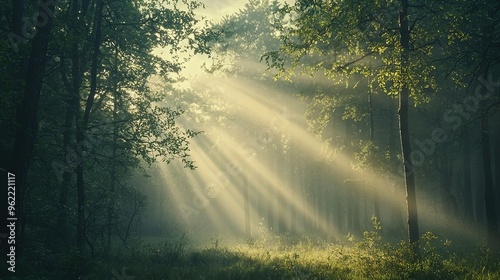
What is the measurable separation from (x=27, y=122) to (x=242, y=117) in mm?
21467

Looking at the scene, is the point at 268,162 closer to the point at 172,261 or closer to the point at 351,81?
the point at 351,81

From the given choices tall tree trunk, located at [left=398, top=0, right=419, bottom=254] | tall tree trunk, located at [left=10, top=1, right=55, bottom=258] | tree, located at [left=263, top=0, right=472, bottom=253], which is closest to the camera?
tall tree trunk, located at [left=10, top=1, right=55, bottom=258]

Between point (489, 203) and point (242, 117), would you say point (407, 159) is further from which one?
point (242, 117)

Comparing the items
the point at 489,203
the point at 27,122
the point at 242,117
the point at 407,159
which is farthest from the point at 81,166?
the point at 242,117

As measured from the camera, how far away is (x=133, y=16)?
1550 cm

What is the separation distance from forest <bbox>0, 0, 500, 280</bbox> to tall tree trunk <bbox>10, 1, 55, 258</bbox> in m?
0.03

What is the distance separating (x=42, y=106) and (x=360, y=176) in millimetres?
17818

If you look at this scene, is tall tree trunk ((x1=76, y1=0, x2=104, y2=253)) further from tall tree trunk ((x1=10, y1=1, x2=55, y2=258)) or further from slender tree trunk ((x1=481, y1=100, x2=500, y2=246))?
slender tree trunk ((x1=481, y1=100, x2=500, y2=246))

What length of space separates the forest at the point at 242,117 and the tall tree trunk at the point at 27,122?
0.03 meters

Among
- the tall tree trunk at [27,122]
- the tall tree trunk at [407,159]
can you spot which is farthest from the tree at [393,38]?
the tall tree trunk at [27,122]

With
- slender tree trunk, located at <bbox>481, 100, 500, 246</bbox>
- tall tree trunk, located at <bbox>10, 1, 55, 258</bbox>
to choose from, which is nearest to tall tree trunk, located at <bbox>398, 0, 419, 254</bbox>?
slender tree trunk, located at <bbox>481, 100, 500, 246</bbox>

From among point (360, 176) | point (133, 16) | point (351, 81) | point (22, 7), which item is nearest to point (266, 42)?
point (351, 81)

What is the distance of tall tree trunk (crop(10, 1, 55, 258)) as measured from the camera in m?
8.96

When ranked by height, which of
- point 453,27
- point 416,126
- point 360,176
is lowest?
point 360,176
